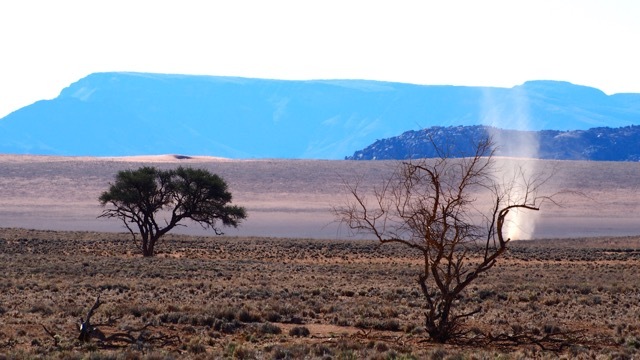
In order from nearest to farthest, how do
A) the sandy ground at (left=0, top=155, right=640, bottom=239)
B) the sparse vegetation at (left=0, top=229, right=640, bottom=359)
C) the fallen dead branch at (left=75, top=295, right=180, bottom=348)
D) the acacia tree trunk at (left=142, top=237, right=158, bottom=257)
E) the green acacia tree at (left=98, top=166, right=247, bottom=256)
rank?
the sparse vegetation at (left=0, top=229, right=640, bottom=359), the fallen dead branch at (left=75, top=295, right=180, bottom=348), the acacia tree trunk at (left=142, top=237, right=158, bottom=257), the green acacia tree at (left=98, top=166, right=247, bottom=256), the sandy ground at (left=0, top=155, right=640, bottom=239)

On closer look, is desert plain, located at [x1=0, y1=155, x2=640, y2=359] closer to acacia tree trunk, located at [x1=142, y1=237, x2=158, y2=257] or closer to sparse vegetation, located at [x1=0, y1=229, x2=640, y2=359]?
sparse vegetation, located at [x1=0, y1=229, x2=640, y2=359]

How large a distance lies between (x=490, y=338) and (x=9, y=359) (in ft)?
26.8

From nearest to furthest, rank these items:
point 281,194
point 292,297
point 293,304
→ point 293,304, point 292,297, point 281,194

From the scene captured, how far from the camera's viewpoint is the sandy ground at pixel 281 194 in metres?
74.8

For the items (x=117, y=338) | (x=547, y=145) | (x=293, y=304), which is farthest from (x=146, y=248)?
(x=547, y=145)

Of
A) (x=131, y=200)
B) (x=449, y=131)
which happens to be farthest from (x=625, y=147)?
(x=131, y=200)

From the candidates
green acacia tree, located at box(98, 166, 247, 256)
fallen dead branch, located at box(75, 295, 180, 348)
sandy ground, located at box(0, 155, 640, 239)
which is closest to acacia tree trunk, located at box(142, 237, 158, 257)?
green acacia tree, located at box(98, 166, 247, 256)

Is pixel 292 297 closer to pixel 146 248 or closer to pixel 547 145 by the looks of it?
pixel 146 248

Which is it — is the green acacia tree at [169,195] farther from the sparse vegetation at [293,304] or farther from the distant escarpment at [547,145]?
the distant escarpment at [547,145]

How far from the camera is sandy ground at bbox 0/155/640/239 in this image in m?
74.8

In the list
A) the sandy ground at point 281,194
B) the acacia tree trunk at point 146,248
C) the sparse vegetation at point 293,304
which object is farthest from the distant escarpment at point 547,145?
the sparse vegetation at point 293,304

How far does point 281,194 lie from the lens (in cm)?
9531

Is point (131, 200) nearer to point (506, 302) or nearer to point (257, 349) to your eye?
point (506, 302)

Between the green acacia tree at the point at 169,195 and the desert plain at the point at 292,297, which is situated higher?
the green acacia tree at the point at 169,195
